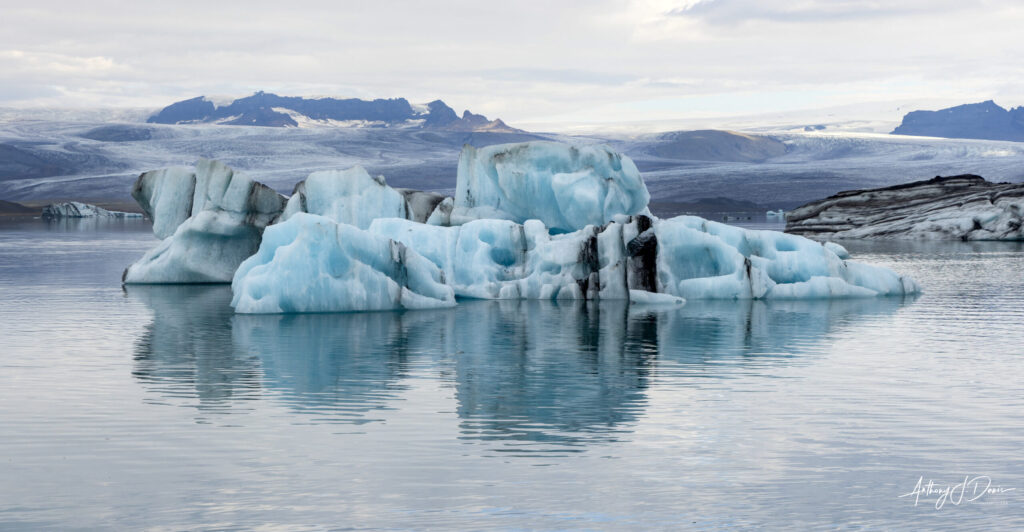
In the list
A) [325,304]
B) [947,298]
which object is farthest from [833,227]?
[325,304]

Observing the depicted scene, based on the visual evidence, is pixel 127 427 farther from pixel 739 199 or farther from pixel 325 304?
pixel 739 199

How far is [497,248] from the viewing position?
76.0 feet

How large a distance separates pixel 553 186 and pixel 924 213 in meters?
31.3

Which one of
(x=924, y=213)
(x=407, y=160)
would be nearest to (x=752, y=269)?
(x=924, y=213)

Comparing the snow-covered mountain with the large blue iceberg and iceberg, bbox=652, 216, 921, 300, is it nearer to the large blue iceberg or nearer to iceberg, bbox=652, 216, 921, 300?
the large blue iceberg

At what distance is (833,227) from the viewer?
57625mm

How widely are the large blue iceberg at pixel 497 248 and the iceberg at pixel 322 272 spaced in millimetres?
23

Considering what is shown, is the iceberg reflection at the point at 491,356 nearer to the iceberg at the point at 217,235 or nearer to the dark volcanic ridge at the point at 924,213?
the iceberg at the point at 217,235

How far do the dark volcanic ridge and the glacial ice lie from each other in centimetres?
2674

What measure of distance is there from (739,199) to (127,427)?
111960mm

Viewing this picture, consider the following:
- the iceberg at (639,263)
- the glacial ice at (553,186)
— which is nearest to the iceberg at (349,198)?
the glacial ice at (553,186)

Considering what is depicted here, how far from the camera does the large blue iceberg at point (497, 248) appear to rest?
1975 centimetres

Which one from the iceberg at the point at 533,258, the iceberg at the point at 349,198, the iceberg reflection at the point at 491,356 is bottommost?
the iceberg reflection at the point at 491,356

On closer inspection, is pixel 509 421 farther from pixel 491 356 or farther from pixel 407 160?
pixel 407 160
